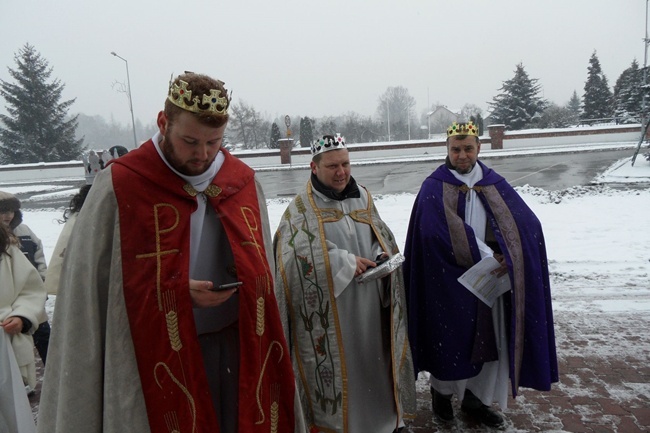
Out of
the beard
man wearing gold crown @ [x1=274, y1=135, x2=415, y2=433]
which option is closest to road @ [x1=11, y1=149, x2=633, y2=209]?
man wearing gold crown @ [x1=274, y1=135, x2=415, y2=433]

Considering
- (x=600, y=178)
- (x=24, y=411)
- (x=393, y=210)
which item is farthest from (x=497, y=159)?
(x=24, y=411)

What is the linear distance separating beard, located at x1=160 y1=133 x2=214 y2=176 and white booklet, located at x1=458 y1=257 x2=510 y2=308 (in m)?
2.13

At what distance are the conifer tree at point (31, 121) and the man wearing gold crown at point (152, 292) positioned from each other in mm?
42862

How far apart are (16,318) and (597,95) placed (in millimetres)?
49614

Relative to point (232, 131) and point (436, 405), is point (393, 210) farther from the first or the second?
point (232, 131)

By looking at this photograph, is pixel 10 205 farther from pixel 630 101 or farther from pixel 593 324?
pixel 630 101

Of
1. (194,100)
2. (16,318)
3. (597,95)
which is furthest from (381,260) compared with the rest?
(597,95)

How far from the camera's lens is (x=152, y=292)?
1776mm

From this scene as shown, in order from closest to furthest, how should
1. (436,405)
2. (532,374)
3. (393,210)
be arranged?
(532,374), (436,405), (393,210)

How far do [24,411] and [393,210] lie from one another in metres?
9.94

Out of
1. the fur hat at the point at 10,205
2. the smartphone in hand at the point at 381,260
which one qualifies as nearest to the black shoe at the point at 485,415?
the smartphone in hand at the point at 381,260

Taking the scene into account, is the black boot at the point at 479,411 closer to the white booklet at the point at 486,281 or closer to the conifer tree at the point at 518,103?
the white booklet at the point at 486,281

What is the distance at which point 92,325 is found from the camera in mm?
1732

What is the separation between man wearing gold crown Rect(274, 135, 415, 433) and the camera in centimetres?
303
